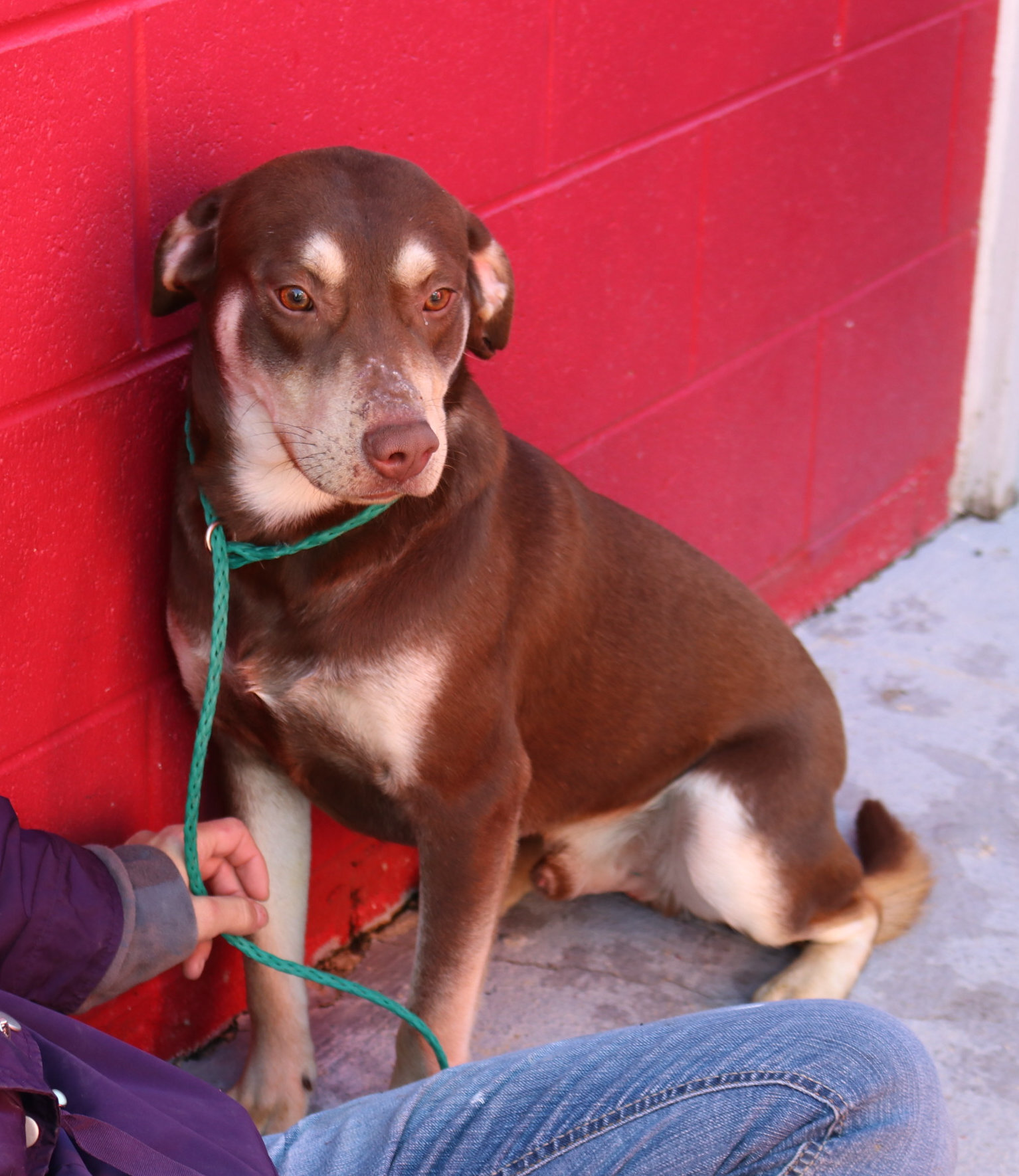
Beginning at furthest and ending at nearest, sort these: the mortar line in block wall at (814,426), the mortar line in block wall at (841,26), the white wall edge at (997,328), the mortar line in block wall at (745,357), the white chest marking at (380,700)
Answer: the white wall edge at (997,328)
the mortar line in block wall at (814,426)
the mortar line in block wall at (841,26)
the mortar line in block wall at (745,357)
the white chest marking at (380,700)

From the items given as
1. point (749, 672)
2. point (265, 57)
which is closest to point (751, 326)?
point (749, 672)

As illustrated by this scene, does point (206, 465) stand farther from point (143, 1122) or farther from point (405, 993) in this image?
point (405, 993)

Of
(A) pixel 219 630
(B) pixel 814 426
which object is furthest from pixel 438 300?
(B) pixel 814 426

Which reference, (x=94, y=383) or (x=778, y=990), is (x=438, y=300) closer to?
(x=94, y=383)

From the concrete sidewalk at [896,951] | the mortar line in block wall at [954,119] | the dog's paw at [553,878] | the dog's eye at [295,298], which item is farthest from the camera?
the mortar line in block wall at [954,119]

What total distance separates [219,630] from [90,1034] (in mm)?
643

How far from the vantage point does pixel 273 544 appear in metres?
2.30

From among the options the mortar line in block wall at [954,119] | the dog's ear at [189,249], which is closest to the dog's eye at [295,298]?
the dog's ear at [189,249]

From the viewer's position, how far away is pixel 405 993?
2961 mm

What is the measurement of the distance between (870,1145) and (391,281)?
130 cm

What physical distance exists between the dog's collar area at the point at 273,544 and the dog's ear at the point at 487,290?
34 centimetres

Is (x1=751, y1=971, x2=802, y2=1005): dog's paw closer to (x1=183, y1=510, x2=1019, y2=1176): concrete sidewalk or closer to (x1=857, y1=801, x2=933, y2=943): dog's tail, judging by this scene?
(x1=183, y1=510, x2=1019, y2=1176): concrete sidewalk

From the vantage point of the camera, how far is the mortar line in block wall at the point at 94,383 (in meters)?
2.16

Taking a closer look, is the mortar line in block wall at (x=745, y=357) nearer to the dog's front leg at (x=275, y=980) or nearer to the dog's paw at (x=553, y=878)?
the dog's paw at (x=553, y=878)
